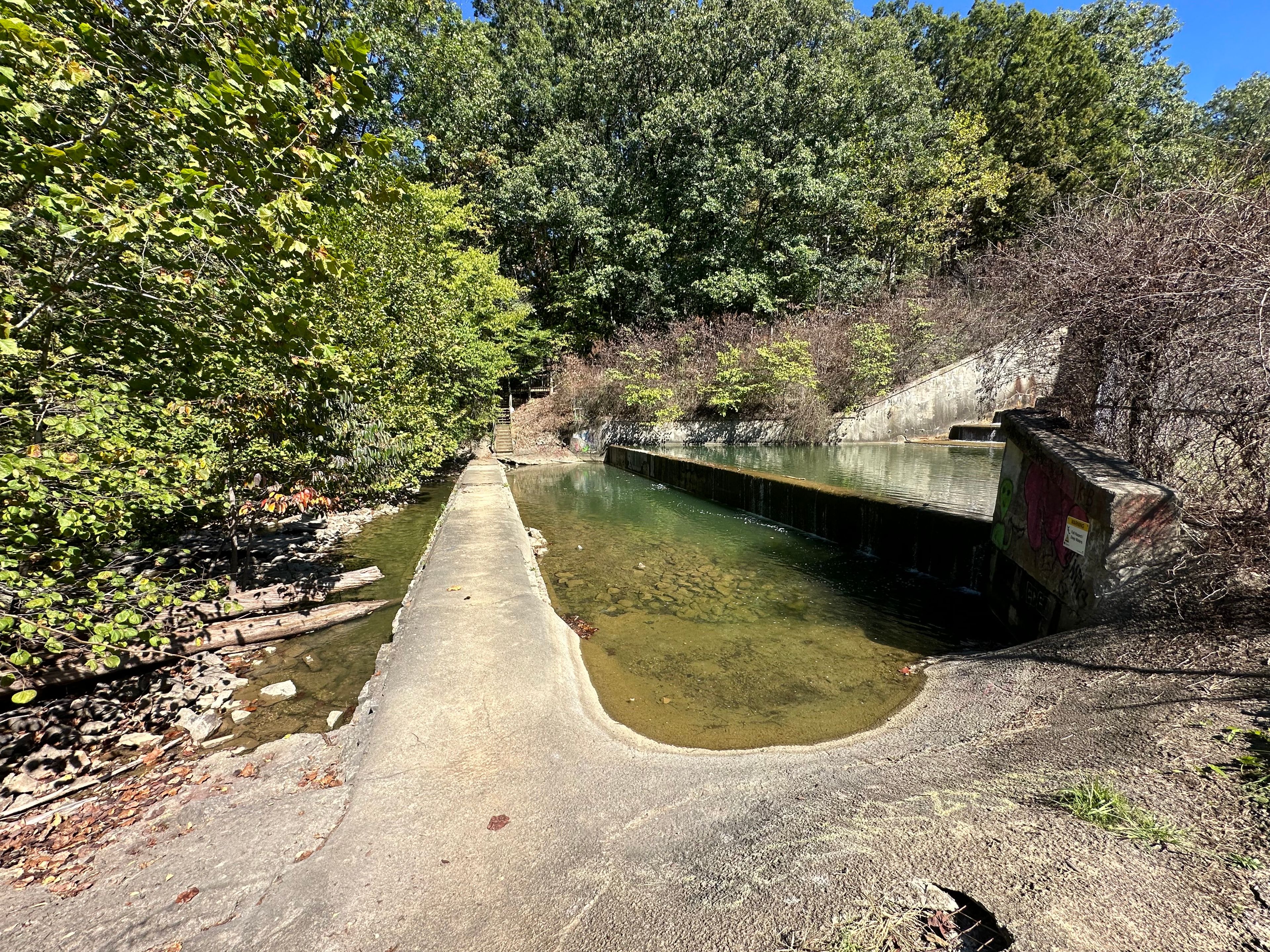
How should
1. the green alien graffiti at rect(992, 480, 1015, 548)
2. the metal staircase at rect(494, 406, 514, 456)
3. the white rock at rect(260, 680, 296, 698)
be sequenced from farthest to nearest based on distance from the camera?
the metal staircase at rect(494, 406, 514, 456)
the green alien graffiti at rect(992, 480, 1015, 548)
the white rock at rect(260, 680, 296, 698)

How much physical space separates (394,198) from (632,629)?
4953mm

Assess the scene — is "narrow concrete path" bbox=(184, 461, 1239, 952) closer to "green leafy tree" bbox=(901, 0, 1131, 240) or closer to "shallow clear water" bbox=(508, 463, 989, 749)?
"shallow clear water" bbox=(508, 463, 989, 749)

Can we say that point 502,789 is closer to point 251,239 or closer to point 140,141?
point 251,239

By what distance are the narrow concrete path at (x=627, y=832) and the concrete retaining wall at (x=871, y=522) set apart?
3.64m

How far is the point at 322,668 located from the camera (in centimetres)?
516

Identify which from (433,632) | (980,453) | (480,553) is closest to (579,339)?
(980,453)

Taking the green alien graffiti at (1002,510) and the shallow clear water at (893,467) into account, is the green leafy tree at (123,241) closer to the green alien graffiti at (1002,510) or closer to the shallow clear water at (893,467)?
the green alien graffiti at (1002,510)

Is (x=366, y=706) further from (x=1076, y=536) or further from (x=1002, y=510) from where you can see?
(x=1002, y=510)

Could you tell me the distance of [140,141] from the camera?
2.84 meters

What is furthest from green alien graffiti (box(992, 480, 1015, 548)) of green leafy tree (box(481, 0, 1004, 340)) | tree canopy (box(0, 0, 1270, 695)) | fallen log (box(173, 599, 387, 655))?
green leafy tree (box(481, 0, 1004, 340))

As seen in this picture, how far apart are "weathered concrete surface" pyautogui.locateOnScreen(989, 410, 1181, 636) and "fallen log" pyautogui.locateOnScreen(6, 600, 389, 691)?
266 inches

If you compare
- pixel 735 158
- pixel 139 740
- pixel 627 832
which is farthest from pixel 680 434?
pixel 627 832

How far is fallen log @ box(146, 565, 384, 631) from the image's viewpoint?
4.71 m

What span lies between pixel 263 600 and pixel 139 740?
2.18 m
